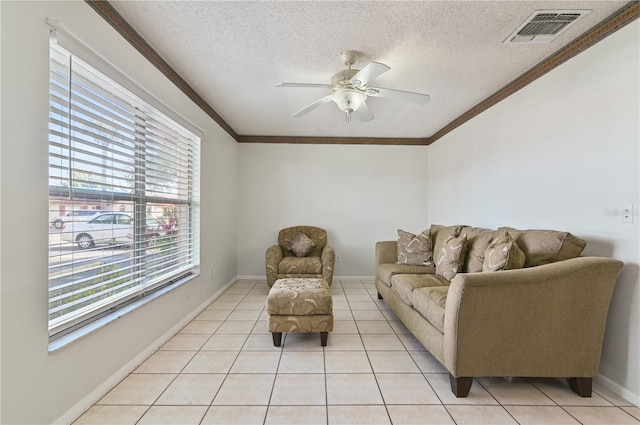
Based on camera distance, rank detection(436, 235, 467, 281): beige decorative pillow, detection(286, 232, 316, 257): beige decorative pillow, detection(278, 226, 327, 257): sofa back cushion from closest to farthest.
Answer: detection(436, 235, 467, 281): beige decorative pillow
detection(286, 232, 316, 257): beige decorative pillow
detection(278, 226, 327, 257): sofa back cushion

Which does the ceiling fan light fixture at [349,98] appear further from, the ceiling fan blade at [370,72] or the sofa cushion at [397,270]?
the sofa cushion at [397,270]

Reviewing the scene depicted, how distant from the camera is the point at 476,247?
2.63m

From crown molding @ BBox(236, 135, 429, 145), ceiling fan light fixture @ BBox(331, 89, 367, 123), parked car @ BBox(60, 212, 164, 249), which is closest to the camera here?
parked car @ BBox(60, 212, 164, 249)

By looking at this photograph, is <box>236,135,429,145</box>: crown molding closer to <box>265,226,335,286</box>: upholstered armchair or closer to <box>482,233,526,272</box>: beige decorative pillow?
<box>265,226,335,286</box>: upholstered armchair

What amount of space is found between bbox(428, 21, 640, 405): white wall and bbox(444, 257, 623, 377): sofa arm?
19 cm

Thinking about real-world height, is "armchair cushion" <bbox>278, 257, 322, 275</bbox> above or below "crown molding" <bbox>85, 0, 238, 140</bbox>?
below

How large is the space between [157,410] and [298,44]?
2.59 meters

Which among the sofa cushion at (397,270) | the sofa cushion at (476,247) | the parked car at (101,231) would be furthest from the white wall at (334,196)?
the parked car at (101,231)

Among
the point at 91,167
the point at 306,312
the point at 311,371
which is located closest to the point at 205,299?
the point at 306,312

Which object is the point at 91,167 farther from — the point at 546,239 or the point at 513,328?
the point at 546,239

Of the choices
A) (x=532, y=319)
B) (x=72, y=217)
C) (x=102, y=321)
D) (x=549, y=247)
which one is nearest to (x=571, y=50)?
(x=549, y=247)

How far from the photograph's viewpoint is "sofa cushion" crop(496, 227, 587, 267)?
6.16 ft

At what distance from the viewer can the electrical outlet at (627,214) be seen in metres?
1.74

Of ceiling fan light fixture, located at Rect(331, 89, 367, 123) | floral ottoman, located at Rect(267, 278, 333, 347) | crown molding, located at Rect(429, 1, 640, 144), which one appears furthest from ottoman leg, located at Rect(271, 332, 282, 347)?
crown molding, located at Rect(429, 1, 640, 144)
